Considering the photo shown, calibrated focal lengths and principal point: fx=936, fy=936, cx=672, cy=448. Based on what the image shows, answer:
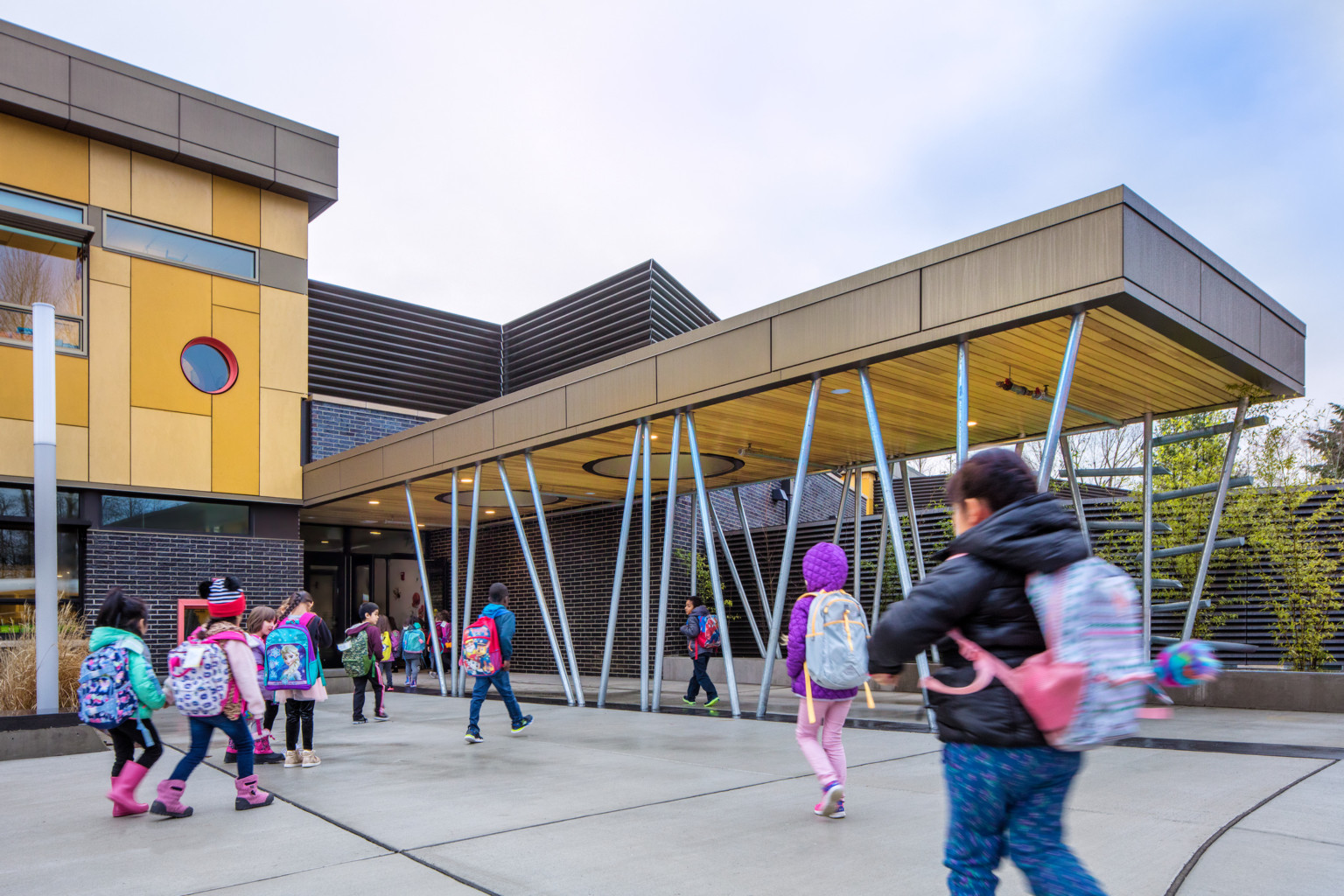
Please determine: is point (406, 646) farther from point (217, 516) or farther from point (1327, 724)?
point (1327, 724)

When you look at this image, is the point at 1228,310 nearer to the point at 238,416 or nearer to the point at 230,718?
the point at 230,718

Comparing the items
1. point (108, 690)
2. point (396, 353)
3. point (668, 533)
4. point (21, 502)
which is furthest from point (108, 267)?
point (108, 690)

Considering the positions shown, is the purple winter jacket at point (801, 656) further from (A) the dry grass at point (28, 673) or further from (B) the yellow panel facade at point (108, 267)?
(B) the yellow panel facade at point (108, 267)

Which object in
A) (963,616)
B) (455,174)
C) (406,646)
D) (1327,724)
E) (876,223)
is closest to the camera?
(963,616)

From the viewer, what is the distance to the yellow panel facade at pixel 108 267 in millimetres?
15469

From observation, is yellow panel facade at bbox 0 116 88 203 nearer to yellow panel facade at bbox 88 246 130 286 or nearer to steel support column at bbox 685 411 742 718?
yellow panel facade at bbox 88 246 130 286

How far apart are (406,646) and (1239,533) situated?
13186 mm

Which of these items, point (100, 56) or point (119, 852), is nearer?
point (119, 852)

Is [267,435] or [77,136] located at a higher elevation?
[77,136]

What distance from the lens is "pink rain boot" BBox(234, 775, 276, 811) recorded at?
5.93 meters

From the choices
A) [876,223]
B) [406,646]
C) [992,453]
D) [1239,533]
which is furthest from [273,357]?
[876,223]

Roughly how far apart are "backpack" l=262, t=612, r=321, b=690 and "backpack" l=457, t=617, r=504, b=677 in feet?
5.67

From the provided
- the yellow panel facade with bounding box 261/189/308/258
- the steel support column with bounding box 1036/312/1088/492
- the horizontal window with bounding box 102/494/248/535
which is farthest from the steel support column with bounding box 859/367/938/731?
the yellow panel facade with bounding box 261/189/308/258

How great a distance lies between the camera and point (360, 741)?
9.26 metres
